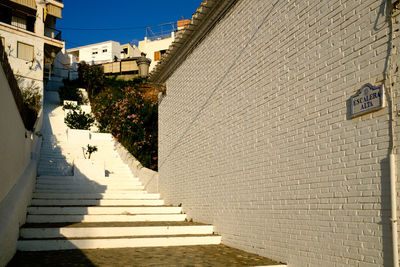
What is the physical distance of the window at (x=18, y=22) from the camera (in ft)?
70.5

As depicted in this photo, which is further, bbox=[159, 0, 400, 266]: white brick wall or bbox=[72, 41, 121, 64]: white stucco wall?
bbox=[72, 41, 121, 64]: white stucco wall

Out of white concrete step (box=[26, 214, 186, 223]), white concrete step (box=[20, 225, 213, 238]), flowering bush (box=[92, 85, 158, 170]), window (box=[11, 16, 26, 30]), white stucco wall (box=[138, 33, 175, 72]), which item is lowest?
white concrete step (box=[20, 225, 213, 238])

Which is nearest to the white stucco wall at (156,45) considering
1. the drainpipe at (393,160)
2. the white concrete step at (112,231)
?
the white concrete step at (112,231)

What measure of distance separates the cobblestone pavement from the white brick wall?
14.1 inches

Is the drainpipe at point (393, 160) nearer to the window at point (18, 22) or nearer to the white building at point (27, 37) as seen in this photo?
the white building at point (27, 37)

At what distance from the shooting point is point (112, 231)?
723 centimetres

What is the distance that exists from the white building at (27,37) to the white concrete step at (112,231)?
1479cm

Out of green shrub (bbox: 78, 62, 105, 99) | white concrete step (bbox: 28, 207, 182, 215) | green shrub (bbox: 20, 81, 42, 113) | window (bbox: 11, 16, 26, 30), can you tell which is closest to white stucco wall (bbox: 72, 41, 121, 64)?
green shrub (bbox: 78, 62, 105, 99)

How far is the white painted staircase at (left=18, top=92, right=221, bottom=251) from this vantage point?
6785mm

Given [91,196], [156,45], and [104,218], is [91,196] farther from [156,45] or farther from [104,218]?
[156,45]

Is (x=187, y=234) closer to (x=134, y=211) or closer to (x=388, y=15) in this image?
(x=134, y=211)

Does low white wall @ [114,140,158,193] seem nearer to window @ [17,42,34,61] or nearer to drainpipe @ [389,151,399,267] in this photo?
drainpipe @ [389,151,399,267]

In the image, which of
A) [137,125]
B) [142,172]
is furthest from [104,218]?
[137,125]

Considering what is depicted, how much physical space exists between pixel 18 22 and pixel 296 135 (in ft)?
70.1
